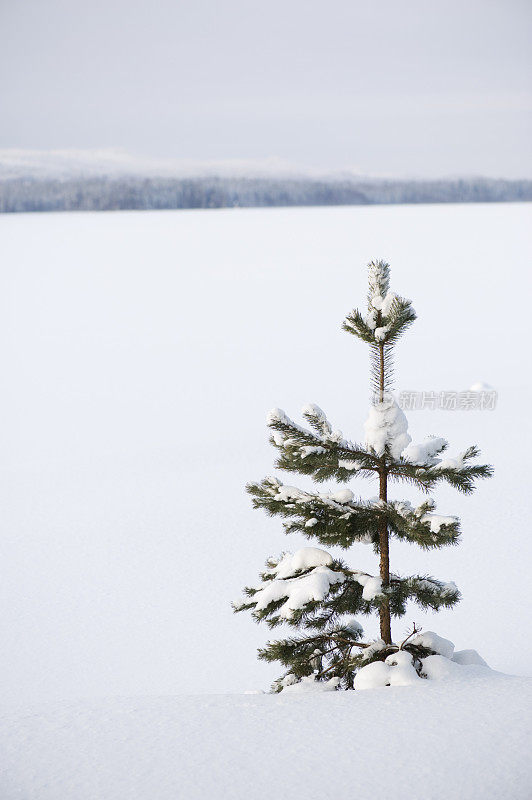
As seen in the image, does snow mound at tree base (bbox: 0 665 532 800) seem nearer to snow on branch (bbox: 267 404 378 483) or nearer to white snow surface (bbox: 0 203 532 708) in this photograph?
white snow surface (bbox: 0 203 532 708)

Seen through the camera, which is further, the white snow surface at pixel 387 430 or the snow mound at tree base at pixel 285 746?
the white snow surface at pixel 387 430

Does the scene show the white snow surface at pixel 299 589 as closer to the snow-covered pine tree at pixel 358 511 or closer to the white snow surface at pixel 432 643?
the snow-covered pine tree at pixel 358 511

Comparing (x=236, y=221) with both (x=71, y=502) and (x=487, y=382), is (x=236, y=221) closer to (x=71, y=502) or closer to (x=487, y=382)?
(x=487, y=382)

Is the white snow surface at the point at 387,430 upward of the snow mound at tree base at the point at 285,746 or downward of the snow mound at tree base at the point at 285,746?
upward

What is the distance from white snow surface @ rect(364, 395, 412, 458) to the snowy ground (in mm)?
1427

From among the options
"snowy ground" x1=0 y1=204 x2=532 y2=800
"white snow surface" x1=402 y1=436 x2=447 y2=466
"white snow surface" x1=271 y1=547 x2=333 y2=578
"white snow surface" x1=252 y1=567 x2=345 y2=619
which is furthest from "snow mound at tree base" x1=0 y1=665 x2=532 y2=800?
"white snow surface" x1=402 y1=436 x2=447 y2=466

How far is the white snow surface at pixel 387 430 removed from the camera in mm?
5000

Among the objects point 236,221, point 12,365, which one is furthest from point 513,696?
point 236,221

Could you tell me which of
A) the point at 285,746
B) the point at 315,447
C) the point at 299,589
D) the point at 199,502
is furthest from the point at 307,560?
the point at 199,502

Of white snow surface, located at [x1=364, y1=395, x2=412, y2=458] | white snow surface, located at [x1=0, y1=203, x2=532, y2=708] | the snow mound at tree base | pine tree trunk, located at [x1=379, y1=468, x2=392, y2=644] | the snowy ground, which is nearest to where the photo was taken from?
the snow mound at tree base

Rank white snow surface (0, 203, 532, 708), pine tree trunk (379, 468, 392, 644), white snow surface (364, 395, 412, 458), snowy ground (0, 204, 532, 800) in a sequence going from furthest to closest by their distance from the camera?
white snow surface (0, 203, 532, 708), pine tree trunk (379, 468, 392, 644), white snow surface (364, 395, 412, 458), snowy ground (0, 204, 532, 800)

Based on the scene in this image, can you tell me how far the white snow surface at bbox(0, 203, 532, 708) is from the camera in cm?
1077

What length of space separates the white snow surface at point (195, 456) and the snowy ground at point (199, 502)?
55 millimetres

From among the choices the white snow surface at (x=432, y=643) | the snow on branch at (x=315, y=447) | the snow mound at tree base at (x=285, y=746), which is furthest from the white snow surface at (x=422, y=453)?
the snow mound at tree base at (x=285, y=746)
